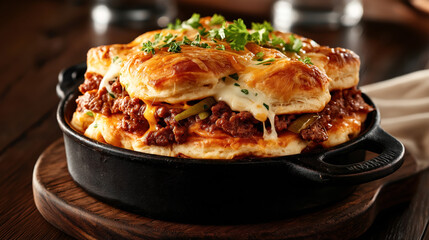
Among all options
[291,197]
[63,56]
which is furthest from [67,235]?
[63,56]

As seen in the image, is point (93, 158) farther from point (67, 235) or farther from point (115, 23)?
point (115, 23)

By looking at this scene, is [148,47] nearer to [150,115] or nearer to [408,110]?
[150,115]

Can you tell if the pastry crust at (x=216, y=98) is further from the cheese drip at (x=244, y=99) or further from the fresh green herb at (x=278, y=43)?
the fresh green herb at (x=278, y=43)

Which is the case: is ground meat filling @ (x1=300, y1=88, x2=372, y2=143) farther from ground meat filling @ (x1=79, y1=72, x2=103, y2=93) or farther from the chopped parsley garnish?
ground meat filling @ (x1=79, y1=72, x2=103, y2=93)

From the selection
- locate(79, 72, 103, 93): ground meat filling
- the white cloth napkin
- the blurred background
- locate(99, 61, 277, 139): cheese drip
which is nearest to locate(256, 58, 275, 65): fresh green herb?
locate(99, 61, 277, 139): cheese drip

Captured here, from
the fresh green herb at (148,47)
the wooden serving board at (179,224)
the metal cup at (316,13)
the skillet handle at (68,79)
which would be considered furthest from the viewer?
the metal cup at (316,13)

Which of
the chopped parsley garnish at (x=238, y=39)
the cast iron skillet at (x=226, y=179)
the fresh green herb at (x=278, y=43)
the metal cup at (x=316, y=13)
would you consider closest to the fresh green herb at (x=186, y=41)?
the chopped parsley garnish at (x=238, y=39)
